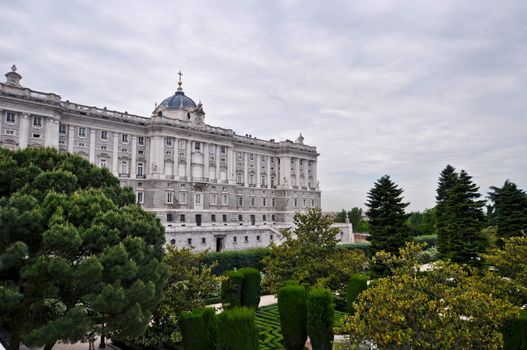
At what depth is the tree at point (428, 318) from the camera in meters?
10.2

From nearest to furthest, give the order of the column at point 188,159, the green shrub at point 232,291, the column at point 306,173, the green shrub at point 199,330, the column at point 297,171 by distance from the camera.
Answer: the green shrub at point 199,330
the green shrub at point 232,291
the column at point 188,159
the column at point 297,171
the column at point 306,173

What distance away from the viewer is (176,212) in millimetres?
53531

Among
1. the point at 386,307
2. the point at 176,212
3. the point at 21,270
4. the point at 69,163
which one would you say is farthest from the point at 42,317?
the point at 176,212

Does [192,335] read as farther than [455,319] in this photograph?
Yes

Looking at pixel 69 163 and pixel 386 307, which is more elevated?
pixel 69 163

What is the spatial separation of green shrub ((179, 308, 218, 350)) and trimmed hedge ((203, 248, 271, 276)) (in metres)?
18.9

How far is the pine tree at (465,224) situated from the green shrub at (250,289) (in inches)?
687

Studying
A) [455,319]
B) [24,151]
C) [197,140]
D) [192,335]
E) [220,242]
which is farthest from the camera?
[197,140]

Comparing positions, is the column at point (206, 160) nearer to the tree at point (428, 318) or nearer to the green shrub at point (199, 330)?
the green shrub at point (199, 330)

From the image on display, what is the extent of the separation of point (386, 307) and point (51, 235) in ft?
34.9

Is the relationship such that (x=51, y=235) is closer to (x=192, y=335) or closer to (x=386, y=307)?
(x=192, y=335)

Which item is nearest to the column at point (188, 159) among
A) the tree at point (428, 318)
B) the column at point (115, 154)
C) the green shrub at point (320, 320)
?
the column at point (115, 154)

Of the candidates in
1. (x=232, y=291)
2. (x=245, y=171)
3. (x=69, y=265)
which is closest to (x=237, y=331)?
(x=69, y=265)

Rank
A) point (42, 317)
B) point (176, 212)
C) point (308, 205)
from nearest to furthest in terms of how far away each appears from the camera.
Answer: point (42, 317)
point (176, 212)
point (308, 205)
